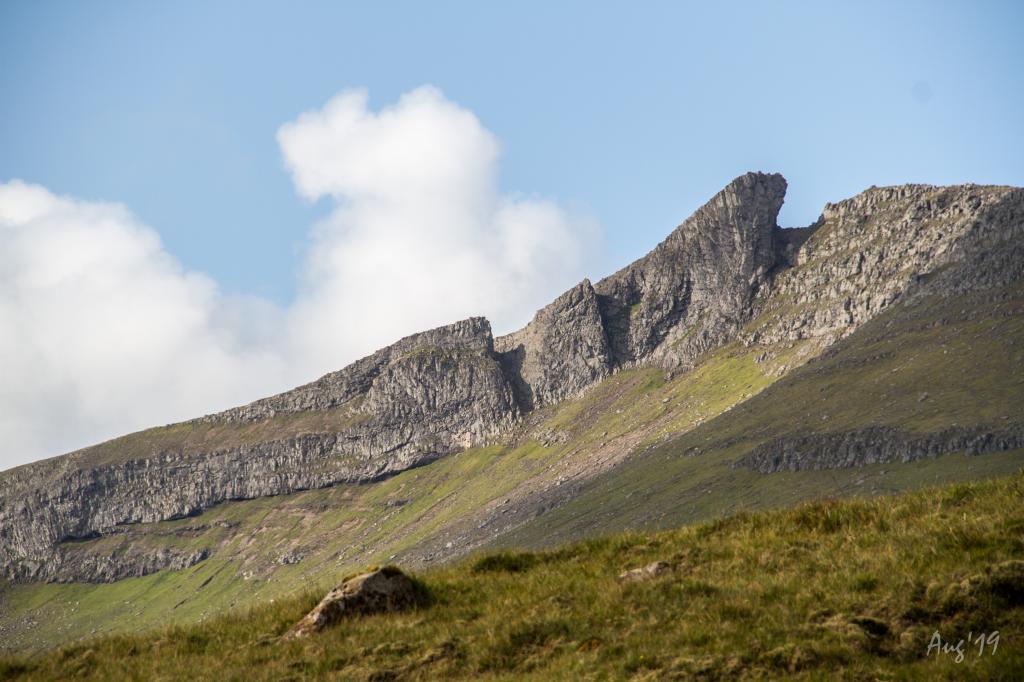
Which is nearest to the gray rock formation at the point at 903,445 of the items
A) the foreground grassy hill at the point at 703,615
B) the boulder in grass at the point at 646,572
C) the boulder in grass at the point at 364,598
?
the foreground grassy hill at the point at 703,615

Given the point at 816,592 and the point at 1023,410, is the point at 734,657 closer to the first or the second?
the point at 816,592

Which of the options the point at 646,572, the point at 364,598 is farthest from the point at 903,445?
the point at 364,598

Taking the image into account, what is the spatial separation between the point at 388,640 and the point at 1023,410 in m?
177

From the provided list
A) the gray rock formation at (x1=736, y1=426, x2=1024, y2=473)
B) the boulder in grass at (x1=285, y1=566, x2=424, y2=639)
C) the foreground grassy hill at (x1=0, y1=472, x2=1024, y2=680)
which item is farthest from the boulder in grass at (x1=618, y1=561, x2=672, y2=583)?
the gray rock formation at (x1=736, y1=426, x2=1024, y2=473)

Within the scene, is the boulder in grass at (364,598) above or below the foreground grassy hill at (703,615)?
above

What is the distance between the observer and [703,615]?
1783 centimetres

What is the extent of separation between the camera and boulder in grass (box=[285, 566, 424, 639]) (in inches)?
821

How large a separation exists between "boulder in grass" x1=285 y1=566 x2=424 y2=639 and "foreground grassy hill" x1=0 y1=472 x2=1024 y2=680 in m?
0.55

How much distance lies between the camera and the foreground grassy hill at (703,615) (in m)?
16.0

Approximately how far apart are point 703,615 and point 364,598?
8.06 metres

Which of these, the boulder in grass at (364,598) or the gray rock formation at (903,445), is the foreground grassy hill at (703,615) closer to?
the boulder in grass at (364,598)

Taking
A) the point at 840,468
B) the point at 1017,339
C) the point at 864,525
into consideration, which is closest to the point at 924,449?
the point at 840,468

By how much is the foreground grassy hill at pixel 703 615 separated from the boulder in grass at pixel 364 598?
0.55 meters

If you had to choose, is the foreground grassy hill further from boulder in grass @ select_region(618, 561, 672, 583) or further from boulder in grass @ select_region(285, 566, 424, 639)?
boulder in grass @ select_region(285, 566, 424, 639)
